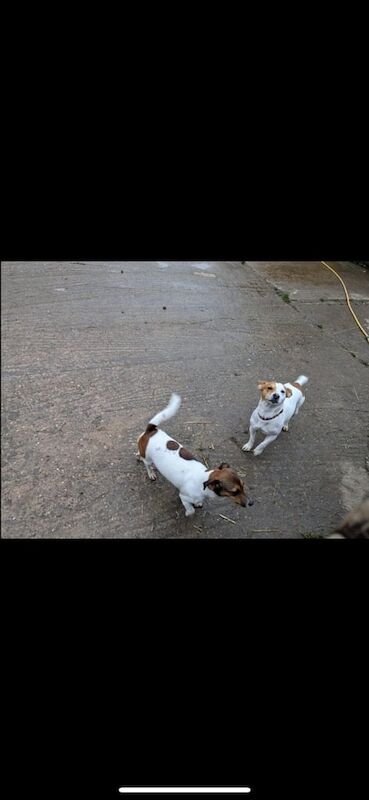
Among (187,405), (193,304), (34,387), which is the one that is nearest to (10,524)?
(34,387)

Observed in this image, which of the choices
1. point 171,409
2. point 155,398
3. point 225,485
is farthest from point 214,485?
point 155,398

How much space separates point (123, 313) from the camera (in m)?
5.13

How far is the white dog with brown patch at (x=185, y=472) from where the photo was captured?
2850mm

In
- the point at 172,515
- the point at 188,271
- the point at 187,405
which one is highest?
the point at 188,271

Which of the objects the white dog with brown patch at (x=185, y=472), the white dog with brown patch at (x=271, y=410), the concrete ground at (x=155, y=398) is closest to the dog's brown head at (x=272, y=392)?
the white dog with brown patch at (x=271, y=410)

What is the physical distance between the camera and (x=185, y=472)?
304cm

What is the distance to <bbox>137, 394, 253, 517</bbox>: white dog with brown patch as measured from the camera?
2.85m

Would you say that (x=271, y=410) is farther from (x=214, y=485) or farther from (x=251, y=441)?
(x=214, y=485)

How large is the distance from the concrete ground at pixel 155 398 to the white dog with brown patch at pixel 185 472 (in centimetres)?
32

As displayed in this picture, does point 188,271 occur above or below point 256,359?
above

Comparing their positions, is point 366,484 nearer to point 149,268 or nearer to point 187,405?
point 187,405

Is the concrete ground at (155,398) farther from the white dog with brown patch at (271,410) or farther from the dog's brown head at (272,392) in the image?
the dog's brown head at (272,392)

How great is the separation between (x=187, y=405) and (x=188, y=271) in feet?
11.1

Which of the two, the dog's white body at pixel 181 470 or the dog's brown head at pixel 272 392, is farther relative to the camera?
the dog's brown head at pixel 272 392
